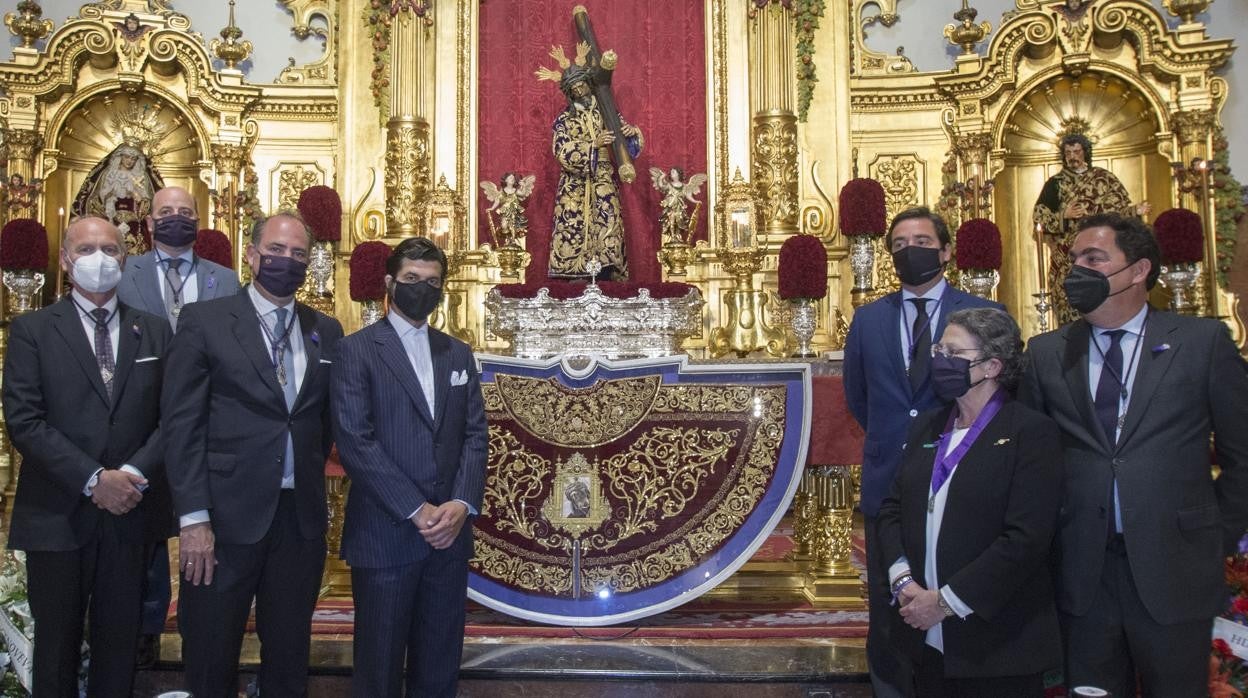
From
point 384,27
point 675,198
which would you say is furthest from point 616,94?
point 384,27

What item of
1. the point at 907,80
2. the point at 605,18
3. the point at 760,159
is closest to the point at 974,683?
the point at 760,159

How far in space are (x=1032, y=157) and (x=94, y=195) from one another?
269 inches

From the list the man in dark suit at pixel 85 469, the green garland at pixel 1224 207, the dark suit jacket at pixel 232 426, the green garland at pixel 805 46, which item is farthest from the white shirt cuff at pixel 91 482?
the green garland at pixel 1224 207

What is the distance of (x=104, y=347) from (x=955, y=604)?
8.46ft

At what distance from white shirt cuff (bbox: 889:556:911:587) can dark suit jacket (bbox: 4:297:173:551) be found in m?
2.16

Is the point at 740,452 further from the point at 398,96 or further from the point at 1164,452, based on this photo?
the point at 398,96

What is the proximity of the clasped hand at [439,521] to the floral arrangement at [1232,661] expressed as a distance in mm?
2340

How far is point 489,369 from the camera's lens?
413 cm

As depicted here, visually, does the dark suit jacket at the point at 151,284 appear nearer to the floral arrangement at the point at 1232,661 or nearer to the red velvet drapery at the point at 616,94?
the floral arrangement at the point at 1232,661

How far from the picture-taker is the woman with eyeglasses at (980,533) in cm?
240

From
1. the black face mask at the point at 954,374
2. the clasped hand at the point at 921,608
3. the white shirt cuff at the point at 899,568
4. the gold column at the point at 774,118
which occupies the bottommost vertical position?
the clasped hand at the point at 921,608

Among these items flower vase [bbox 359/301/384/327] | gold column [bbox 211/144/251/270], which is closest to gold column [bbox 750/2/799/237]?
flower vase [bbox 359/301/384/327]

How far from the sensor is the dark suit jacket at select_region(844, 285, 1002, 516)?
312 cm

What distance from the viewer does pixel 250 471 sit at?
2867 millimetres
